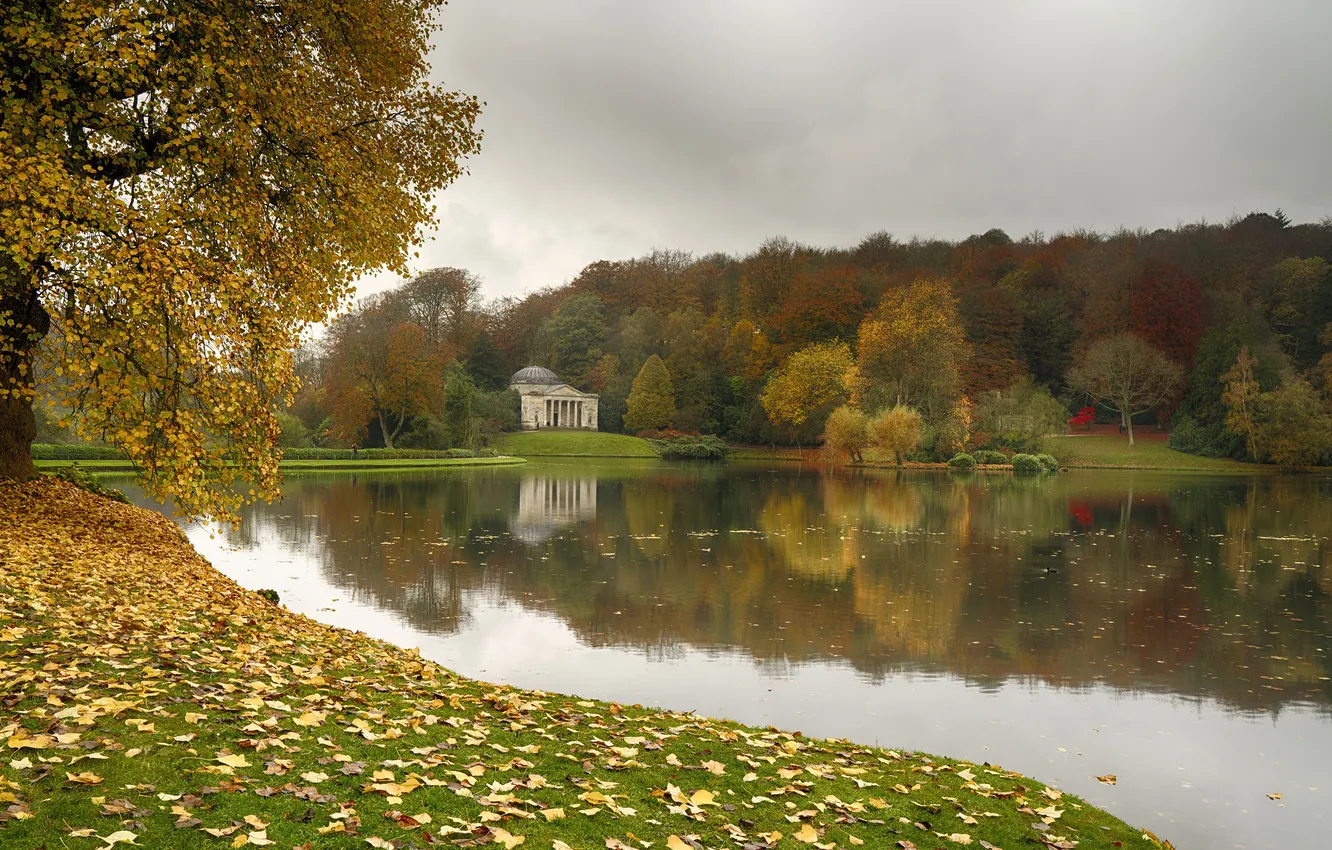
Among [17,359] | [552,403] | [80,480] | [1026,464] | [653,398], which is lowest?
[1026,464]

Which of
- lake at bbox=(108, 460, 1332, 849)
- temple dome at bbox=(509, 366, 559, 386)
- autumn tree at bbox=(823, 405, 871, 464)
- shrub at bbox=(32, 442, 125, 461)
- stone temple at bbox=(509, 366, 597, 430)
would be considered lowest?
lake at bbox=(108, 460, 1332, 849)

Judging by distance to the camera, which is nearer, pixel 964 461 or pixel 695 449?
pixel 964 461

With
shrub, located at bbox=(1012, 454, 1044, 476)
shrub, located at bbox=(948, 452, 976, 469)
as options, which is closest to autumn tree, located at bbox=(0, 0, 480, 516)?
shrub, located at bbox=(948, 452, 976, 469)

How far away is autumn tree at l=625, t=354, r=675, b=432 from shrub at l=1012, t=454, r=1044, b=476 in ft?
99.9

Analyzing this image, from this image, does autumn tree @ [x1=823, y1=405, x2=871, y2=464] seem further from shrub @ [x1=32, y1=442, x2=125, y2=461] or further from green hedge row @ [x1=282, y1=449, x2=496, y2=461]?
shrub @ [x1=32, y1=442, x2=125, y2=461]

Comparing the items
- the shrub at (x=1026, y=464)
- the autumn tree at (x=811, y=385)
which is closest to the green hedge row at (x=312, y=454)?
the autumn tree at (x=811, y=385)

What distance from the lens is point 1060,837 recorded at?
5.15 m

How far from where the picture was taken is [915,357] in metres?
56.2

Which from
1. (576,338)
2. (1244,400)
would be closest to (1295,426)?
(1244,400)

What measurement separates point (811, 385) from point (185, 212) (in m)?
56.3

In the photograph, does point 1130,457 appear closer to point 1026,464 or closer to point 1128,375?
point 1128,375

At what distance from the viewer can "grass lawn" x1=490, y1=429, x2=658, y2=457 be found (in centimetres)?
7119

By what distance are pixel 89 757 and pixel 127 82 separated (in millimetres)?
8510

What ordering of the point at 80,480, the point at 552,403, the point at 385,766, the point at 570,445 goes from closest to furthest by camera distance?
1. the point at 385,766
2. the point at 80,480
3. the point at 570,445
4. the point at 552,403
